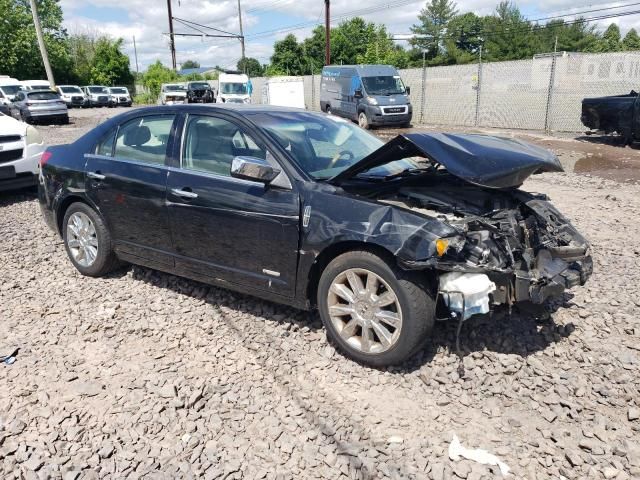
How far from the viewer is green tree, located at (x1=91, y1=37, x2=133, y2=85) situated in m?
58.4

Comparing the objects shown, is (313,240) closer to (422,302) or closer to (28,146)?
(422,302)

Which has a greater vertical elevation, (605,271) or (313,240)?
(313,240)

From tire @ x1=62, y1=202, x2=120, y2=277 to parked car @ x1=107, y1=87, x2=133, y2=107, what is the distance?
44461 millimetres

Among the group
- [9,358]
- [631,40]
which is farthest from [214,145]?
[631,40]

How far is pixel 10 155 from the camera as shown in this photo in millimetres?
7918

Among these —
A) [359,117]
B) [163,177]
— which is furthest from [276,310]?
[359,117]

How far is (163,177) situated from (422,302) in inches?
90.8

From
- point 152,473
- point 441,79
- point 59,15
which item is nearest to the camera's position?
point 152,473

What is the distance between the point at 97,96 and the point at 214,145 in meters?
45.8

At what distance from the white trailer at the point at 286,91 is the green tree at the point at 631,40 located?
2449 inches

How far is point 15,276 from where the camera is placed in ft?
17.0

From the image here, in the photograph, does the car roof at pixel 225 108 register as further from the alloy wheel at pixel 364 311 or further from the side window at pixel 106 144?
the alloy wheel at pixel 364 311

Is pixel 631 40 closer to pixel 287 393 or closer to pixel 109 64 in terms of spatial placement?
pixel 109 64

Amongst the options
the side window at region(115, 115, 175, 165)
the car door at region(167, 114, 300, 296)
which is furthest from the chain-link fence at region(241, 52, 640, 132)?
the car door at region(167, 114, 300, 296)
